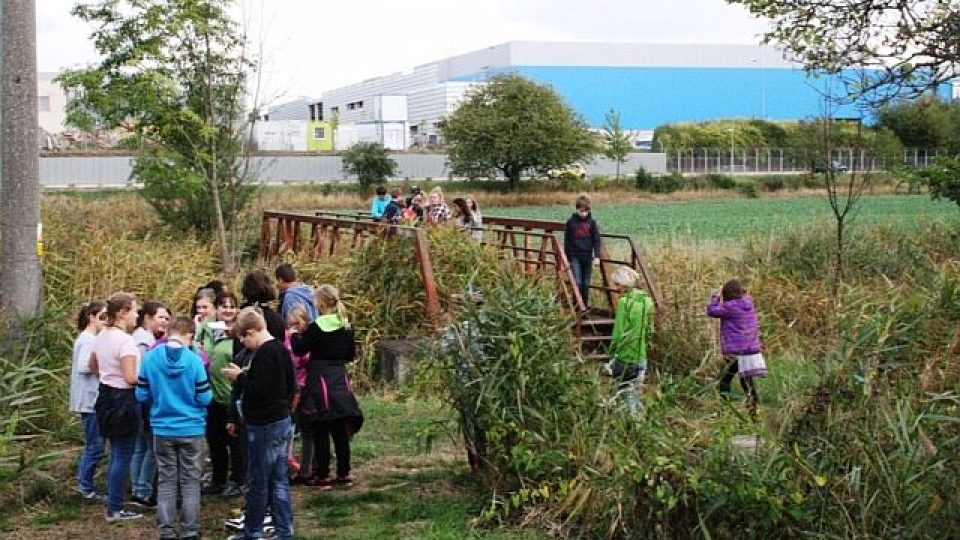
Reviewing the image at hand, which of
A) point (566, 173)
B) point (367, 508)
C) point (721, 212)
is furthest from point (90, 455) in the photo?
point (566, 173)

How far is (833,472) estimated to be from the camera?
6.13m

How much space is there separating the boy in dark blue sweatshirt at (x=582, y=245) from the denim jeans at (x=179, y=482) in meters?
7.90

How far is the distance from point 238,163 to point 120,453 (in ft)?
42.6

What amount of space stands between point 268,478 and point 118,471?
4.08 feet

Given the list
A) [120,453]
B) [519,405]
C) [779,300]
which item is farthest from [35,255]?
[779,300]

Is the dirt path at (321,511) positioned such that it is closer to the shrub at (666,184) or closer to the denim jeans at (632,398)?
the denim jeans at (632,398)

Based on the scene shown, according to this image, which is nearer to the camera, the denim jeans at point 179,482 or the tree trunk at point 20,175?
the denim jeans at point 179,482

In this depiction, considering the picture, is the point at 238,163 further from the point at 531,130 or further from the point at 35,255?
the point at 531,130

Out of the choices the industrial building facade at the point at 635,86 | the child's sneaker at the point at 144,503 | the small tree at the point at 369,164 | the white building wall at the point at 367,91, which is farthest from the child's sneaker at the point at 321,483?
the white building wall at the point at 367,91

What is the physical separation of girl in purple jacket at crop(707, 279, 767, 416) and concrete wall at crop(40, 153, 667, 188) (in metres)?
43.3

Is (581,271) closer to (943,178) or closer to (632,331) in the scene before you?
(632,331)

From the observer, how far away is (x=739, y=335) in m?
11.1

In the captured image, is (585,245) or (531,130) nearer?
(585,245)

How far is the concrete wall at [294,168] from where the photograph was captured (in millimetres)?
59438
